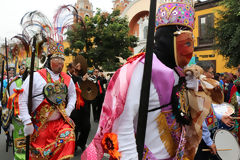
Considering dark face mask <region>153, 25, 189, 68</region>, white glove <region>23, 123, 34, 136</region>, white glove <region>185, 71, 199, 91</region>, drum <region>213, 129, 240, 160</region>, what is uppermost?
dark face mask <region>153, 25, 189, 68</region>

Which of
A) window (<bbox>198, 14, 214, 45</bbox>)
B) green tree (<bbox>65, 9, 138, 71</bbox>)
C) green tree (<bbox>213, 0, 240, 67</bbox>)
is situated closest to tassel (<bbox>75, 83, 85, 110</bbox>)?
green tree (<bbox>213, 0, 240, 67</bbox>)

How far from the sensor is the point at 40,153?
140 inches

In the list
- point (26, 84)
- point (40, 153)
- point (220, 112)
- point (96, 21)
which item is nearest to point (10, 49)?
point (26, 84)

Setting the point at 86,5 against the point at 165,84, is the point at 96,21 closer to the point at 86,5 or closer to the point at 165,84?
the point at 86,5

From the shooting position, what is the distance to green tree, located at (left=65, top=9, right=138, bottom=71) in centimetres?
1870

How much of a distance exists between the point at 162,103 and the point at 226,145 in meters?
2.41

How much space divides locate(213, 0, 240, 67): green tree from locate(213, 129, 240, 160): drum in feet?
35.6

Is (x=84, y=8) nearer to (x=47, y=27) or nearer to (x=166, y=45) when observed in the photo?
(x=47, y=27)

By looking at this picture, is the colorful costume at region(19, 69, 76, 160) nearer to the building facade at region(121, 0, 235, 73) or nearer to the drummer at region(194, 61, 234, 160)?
the drummer at region(194, 61, 234, 160)

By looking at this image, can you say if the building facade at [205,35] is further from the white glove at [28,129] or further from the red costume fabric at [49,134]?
the white glove at [28,129]

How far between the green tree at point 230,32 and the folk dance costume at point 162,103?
1249 centimetres

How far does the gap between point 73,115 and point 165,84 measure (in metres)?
4.40

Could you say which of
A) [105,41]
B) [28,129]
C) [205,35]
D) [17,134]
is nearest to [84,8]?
[105,41]

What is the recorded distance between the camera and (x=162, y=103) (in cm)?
168
